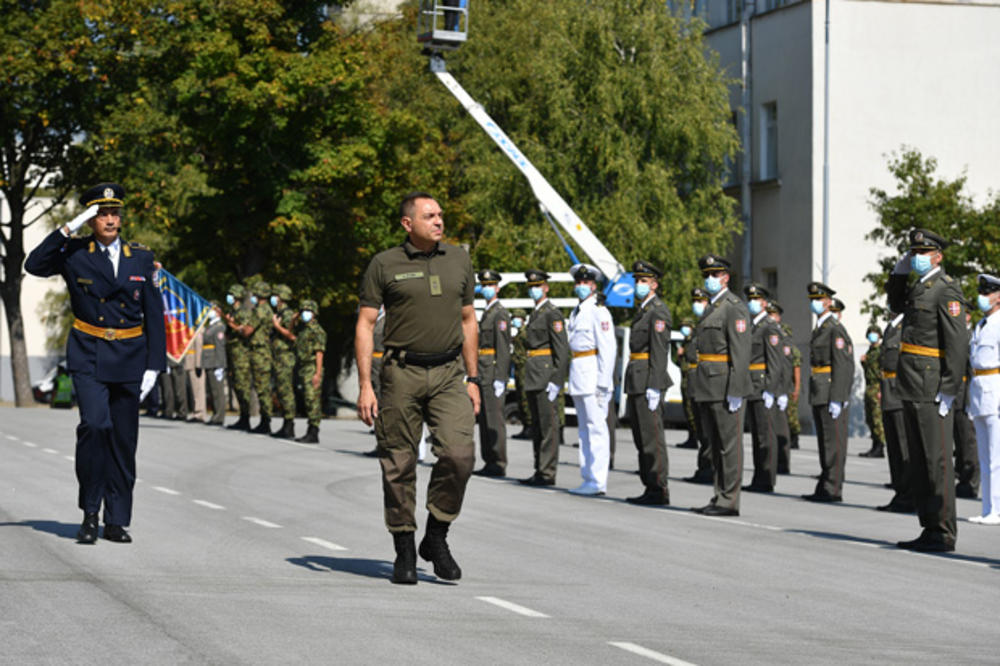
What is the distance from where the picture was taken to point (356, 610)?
8.32m

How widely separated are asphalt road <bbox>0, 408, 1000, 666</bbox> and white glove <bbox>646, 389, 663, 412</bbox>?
3.10 ft

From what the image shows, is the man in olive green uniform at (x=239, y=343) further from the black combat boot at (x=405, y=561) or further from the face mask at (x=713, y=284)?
the black combat boot at (x=405, y=561)

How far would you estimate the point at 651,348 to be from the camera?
15562mm

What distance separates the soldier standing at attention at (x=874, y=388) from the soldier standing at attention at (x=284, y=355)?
822 centimetres

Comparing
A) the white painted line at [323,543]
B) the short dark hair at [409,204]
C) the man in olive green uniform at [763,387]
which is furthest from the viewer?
the man in olive green uniform at [763,387]

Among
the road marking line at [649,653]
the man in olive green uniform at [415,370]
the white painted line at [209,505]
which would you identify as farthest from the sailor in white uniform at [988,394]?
the road marking line at [649,653]

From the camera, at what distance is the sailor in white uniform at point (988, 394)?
1452 cm

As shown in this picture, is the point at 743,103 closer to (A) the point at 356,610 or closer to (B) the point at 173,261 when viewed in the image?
(B) the point at 173,261

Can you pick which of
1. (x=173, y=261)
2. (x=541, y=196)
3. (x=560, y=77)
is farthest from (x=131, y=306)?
(x=173, y=261)

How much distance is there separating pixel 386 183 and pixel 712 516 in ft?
92.8

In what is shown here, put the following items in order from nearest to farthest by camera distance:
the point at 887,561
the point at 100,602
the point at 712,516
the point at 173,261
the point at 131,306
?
the point at 100,602 < the point at 131,306 < the point at 887,561 < the point at 712,516 < the point at 173,261

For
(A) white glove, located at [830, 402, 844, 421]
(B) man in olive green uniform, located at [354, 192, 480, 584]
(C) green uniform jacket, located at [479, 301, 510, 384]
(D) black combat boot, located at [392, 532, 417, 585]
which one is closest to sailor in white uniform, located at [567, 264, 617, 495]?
(C) green uniform jacket, located at [479, 301, 510, 384]

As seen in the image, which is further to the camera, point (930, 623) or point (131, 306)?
point (131, 306)

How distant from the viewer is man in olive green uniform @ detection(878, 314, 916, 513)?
15.7 meters
